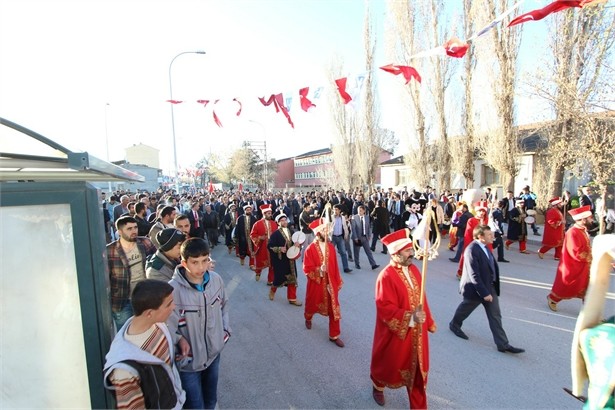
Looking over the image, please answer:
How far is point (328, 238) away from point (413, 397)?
2.63 metres

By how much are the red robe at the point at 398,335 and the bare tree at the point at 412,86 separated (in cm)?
1960

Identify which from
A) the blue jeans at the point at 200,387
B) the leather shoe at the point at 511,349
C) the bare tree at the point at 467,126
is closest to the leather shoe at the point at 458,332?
the leather shoe at the point at 511,349

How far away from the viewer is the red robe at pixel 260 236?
8031mm

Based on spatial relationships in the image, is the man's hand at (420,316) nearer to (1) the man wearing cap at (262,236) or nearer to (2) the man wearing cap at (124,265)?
(2) the man wearing cap at (124,265)

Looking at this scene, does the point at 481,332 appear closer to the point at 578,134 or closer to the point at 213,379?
the point at 213,379

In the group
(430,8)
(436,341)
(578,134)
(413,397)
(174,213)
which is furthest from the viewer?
(430,8)

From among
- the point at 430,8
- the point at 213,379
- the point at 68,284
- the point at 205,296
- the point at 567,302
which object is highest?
the point at 430,8

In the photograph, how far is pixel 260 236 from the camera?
798 centimetres

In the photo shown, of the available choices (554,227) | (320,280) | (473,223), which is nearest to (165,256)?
(320,280)

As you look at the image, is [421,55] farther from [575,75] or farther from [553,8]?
[575,75]

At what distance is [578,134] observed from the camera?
1211 cm

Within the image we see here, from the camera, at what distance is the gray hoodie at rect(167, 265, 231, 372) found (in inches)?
105

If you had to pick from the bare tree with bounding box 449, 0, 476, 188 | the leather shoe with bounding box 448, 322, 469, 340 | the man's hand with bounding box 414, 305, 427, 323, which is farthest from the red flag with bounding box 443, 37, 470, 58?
the bare tree with bounding box 449, 0, 476, 188

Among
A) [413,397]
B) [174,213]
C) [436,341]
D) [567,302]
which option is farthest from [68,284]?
[567,302]
